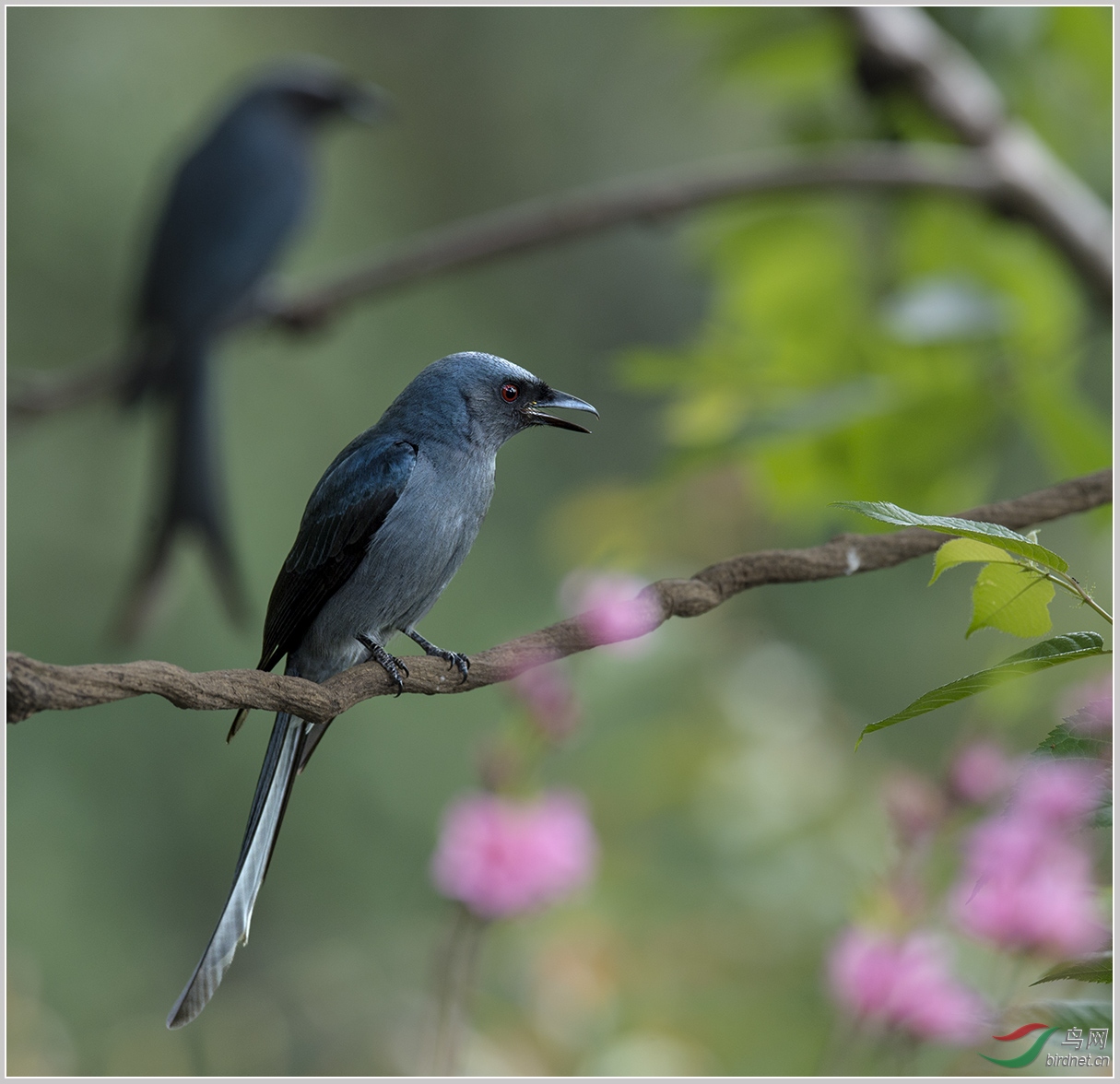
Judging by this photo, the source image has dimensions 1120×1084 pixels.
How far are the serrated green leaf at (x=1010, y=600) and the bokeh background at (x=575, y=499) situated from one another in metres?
0.36

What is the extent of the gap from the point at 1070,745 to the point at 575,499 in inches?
48.2

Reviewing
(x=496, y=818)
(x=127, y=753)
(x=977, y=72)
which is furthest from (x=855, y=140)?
(x=127, y=753)

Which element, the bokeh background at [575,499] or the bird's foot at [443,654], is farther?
the bokeh background at [575,499]

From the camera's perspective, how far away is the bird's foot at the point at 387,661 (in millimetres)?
394

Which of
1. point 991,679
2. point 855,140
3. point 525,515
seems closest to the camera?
point 991,679

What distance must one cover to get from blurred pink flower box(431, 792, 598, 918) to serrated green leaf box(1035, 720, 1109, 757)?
50cm

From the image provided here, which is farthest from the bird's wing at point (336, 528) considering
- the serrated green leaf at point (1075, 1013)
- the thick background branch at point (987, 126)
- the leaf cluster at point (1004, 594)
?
the thick background branch at point (987, 126)

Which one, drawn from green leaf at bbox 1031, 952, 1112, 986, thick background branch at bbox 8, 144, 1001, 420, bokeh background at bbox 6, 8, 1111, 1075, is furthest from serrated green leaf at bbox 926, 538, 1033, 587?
thick background branch at bbox 8, 144, 1001, 420

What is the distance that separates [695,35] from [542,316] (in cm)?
129

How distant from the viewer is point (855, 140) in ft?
4.33

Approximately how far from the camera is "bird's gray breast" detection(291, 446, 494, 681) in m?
0.48

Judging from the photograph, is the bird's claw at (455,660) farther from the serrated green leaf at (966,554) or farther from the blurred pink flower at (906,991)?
the blurred pink flower at (906,991)

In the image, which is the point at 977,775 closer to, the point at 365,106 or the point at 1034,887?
the point at 1034,887

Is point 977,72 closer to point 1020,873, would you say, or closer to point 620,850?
point 1020,873
